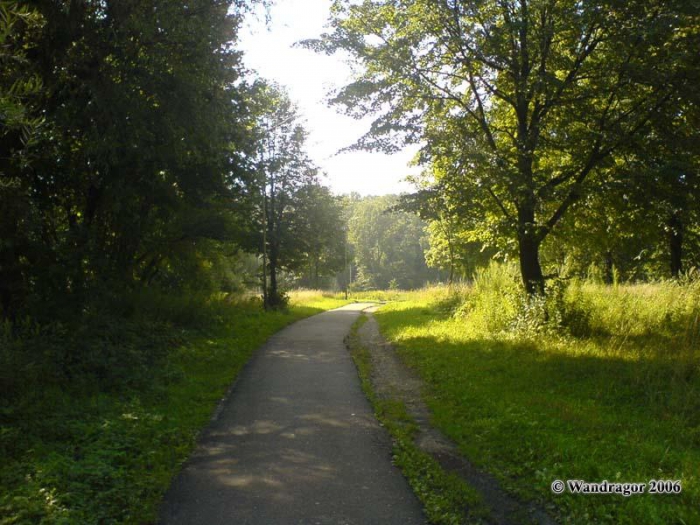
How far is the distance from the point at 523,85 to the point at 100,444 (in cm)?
1063

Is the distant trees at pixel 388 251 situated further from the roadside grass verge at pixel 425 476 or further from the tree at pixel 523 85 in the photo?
the roadside grass verge at pixel 425 476

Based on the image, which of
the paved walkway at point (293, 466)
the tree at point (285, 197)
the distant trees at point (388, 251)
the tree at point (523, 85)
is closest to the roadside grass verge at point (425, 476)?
the paved walkway at point (293, 466)

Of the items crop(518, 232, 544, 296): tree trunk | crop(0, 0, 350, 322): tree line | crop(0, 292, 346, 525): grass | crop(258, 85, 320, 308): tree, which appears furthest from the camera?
crop(258, 85, 320, 308): tree

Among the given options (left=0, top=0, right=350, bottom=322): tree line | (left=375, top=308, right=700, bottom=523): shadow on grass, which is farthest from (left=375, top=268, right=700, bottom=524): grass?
(left=0, top=0, right=350, bottom=322): tree line

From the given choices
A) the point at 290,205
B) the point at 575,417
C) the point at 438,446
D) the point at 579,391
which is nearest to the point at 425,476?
the point at 438,446

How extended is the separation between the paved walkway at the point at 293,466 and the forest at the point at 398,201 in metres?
0.48

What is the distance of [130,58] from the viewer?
35.9ft

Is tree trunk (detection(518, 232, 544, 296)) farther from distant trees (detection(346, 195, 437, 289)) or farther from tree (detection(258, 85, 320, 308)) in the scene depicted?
distant trees (detection(346, 195, 437, 289))

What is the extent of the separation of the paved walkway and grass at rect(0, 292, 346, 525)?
32 centimetres

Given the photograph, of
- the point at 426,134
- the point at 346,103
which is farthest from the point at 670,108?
the point at 346,103

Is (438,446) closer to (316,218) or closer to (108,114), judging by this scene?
(108,114)

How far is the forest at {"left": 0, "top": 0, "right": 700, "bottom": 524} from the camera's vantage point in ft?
23.6

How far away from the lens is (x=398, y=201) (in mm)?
14117

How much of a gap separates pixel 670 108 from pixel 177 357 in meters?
11.9
